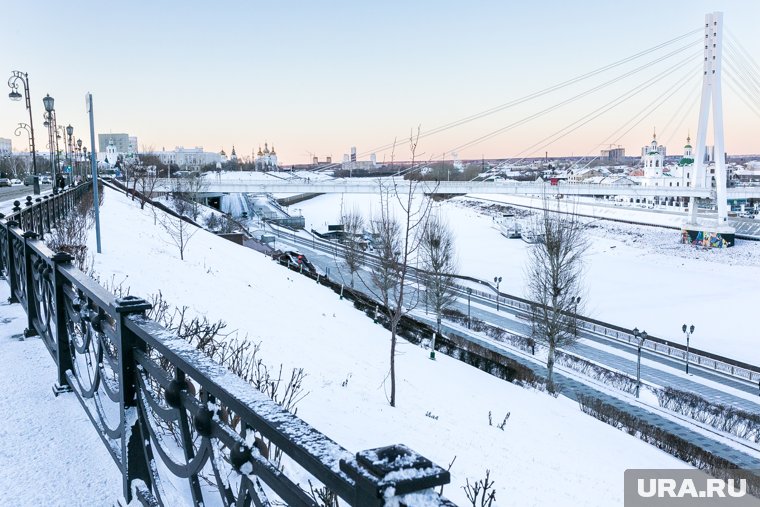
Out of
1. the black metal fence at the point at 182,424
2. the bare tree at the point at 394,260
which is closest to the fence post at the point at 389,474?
the black metal fence at the point at 182,424

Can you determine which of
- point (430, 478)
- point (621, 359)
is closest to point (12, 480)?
point (430, 478)

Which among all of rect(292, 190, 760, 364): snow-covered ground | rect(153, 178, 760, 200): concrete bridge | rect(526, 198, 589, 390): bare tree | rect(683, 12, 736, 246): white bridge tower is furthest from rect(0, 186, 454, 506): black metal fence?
rect(683, 12, 736, 246): white bridge tower

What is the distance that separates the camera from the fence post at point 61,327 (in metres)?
3.96

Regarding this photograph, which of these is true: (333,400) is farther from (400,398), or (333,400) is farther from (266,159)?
(266,159)

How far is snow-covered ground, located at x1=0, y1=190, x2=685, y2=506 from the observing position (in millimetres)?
8773

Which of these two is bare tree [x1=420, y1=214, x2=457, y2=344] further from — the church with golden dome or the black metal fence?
the church with golden dome

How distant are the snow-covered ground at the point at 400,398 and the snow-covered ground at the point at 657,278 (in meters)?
15.7

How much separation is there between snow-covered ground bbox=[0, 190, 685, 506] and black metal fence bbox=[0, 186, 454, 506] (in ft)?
2.01

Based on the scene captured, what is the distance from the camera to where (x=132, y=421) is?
2.82 metres

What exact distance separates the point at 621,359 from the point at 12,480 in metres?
24.5

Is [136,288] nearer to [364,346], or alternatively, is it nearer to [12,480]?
[364,346]

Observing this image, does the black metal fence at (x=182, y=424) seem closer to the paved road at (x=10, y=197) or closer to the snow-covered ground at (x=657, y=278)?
the paved road at (x=10, y=197)

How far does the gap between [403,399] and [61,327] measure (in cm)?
881

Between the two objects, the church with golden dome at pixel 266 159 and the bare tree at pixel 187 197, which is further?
the church with golden dome at pixel 266 159
